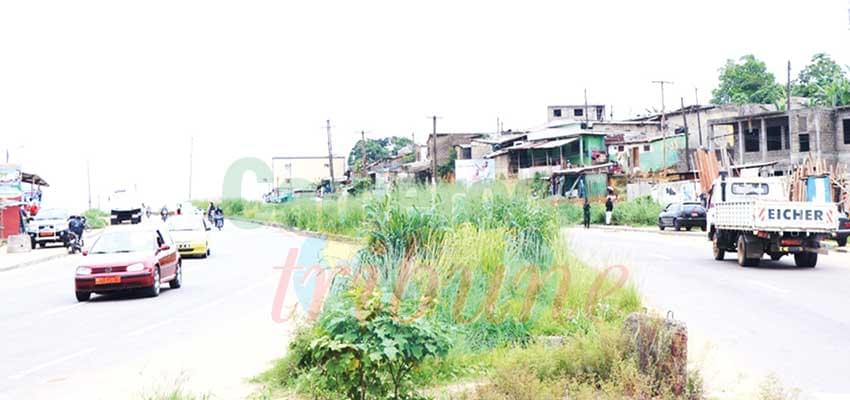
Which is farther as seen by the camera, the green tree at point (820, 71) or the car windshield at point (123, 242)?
the green tree at point (820, 71)

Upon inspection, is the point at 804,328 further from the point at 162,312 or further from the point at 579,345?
the point at 162,312

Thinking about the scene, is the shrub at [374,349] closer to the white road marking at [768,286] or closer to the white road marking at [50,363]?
the white road marking at [50,363]

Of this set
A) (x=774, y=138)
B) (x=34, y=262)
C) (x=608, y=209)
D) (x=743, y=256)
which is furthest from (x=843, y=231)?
(x=774, y=138)

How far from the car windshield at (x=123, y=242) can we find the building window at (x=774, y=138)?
47661mm

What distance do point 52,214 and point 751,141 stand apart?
43623 millimetres

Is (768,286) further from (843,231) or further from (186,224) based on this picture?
(186,224)

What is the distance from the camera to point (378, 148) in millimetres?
127125

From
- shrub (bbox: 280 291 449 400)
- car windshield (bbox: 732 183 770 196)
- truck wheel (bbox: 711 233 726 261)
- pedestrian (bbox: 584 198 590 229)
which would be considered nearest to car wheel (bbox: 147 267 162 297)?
shrub (bbox: 280 291 449 400)

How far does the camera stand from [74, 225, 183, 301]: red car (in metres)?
17.8

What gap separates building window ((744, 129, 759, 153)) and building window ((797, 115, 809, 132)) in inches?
177

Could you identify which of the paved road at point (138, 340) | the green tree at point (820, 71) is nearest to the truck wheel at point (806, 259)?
the paved road at point (138, 340)

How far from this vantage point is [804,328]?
1265 centimetres

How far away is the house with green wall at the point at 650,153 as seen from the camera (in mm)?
67125

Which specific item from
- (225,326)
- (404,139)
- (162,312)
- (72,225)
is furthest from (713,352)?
(404,139)
